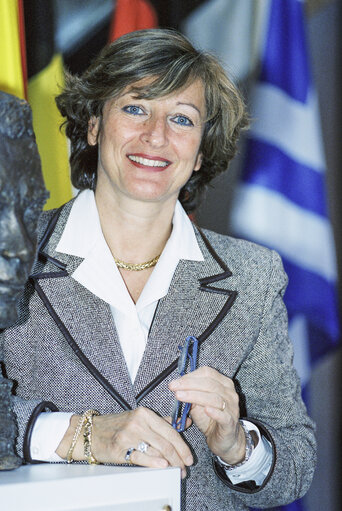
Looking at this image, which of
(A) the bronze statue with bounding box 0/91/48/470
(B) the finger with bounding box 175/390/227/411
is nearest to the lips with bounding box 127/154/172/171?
(B) the finger with bounding box 175/390/227/411

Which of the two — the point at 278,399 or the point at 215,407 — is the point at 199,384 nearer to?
the point at 215,407

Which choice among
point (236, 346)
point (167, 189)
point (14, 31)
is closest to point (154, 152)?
point (167, 189)

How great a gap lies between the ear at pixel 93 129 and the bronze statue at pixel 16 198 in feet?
2.75

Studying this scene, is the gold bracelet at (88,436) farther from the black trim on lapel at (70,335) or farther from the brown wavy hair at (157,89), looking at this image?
the brown wavy hair at (157,89)

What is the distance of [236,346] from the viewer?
163 cm

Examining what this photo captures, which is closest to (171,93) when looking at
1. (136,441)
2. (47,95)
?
(47,95)

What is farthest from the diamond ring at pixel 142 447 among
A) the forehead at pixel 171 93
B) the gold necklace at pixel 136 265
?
the forehead at pixel 171 93

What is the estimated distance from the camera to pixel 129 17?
91.9 inches

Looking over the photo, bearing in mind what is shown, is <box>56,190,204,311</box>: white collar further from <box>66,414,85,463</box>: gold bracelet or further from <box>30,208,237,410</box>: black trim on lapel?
<box>66,414,85,463</box>: gold bracelet

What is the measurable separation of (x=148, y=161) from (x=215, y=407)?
0.60 metres

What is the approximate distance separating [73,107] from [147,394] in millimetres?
746

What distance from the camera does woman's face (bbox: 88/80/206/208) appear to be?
65.7 inches

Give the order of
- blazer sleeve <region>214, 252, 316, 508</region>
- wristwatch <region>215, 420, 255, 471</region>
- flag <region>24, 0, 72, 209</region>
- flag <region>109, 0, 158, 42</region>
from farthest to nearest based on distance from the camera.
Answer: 1. flag <region>109, 0, 158, 42</region>
2. flag <region>24, 0, 72, 209</region>
3. blazer sleeve <region>214, 252, 316, 508</region>
4. wristwatch <region>215, 420, 255, 471</region>

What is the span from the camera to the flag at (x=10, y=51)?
6.44 ft
